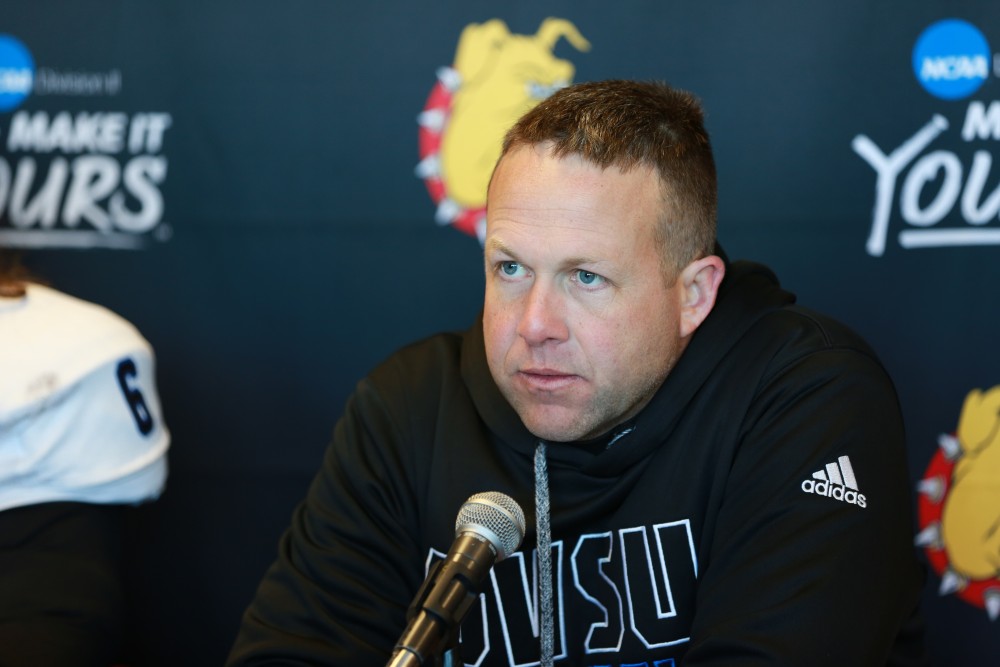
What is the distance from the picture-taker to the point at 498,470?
1.55m

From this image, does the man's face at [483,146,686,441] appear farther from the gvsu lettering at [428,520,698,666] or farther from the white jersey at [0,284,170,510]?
the white jersey at [0,284,170,510]

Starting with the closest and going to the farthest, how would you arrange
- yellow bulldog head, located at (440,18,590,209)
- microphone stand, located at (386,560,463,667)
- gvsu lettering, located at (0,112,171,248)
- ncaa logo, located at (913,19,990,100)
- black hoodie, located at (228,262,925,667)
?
microphone stand, located at (386,560,463,667) → black hoodie, located at (228,262,925,667) → ncaa logo, located at (913,19,990,100) → yellow bulldog head, located at (440,18,590,209) → gvsu lettering, located at (0,112,171,248)

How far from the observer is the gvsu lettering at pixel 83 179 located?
2.34m

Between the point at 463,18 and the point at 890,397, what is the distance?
46.5 inches

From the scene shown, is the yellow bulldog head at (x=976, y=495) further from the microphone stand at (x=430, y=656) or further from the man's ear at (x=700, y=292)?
the microphone stand at (x=430, y=656)

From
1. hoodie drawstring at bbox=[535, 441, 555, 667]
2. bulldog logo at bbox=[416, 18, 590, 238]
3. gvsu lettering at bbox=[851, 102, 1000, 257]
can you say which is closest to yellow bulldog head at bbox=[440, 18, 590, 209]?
bulldog logo at bbox=[416, 18, 590, 238]

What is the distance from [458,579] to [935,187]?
4.75 ft

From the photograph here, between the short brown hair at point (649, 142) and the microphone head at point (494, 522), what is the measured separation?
50 centimetres

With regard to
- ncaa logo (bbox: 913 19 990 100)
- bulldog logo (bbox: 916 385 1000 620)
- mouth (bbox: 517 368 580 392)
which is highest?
ncaa logo (bbox: 913 19 990 100)

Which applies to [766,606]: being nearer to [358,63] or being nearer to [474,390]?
[474,390]

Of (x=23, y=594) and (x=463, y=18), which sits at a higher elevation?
(x=463, y=18)

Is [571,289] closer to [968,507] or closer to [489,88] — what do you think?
[489,88]

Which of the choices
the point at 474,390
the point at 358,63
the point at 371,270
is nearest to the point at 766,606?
the point at 474,390

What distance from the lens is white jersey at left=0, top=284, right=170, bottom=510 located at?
1.67 m
